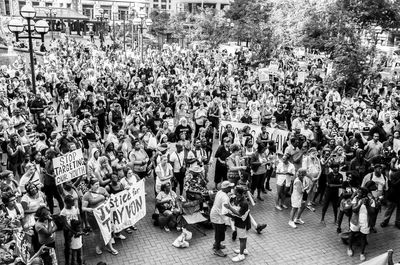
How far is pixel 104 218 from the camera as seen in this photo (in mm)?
8508

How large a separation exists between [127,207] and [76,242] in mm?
1530

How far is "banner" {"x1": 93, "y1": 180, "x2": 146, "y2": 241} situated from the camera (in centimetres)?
849

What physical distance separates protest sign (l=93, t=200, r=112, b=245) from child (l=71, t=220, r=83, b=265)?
605 millimetres

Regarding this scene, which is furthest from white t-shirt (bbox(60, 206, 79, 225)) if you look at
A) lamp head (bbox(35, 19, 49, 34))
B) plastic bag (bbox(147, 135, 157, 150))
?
lamp head (bbox(35, 19, 49, 34))

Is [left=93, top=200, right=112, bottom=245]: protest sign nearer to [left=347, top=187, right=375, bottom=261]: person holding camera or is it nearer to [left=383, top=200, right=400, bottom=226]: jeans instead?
[left=347, top=187, right=375, bottom=261]: person holding camera

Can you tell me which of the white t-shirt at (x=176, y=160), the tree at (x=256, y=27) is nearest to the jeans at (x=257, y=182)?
the white t-shirt at (x=176, y=160)

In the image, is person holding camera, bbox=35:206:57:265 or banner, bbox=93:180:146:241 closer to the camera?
person holding camera, bbox=35:206:57:265

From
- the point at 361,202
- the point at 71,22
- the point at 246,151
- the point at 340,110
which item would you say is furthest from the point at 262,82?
the point at 71,22

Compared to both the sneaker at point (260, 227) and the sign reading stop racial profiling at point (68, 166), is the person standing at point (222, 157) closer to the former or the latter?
the sneaker at point (260, 227)

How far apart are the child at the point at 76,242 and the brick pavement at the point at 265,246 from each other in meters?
0.46

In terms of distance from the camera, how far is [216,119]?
51.9 ft

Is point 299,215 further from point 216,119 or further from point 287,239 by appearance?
point 216,119

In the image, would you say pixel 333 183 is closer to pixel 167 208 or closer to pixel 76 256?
pixel 167 208

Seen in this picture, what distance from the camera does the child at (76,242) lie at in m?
7.71
